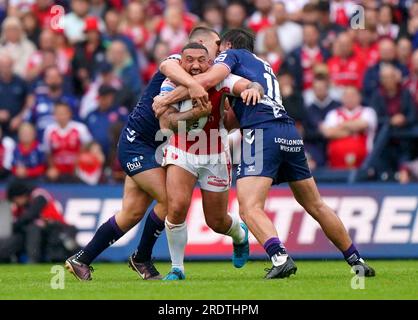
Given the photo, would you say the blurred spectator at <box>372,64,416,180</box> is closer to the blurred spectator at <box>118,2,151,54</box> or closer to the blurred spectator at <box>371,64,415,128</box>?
the blurred spectator at <box>371,64,415,128</box>

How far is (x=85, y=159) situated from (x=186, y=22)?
382 cm

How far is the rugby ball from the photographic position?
10883 mm

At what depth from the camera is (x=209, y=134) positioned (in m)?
11.3

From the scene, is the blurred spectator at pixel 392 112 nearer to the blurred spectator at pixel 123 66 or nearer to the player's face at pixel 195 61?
the blurred spectator at pixel 123 66

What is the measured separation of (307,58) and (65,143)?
4233 mm

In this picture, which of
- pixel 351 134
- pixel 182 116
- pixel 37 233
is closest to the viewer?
pixel 182 116

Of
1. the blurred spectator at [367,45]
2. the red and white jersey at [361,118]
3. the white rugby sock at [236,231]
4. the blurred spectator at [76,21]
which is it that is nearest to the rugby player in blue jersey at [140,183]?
the white rugby sock at [236,231]

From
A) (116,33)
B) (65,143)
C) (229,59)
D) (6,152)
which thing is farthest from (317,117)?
(229,59)

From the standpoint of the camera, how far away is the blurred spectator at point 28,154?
57.8 ft

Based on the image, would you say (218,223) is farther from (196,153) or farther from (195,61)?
(195,61)

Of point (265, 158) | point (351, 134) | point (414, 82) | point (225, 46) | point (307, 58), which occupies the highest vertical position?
point (225, 46)

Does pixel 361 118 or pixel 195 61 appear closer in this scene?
pixel 195 61

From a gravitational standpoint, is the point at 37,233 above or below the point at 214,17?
below
